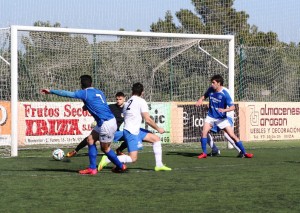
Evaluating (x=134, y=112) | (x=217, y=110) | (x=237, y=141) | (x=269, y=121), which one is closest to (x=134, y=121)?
(x=134, y=112)

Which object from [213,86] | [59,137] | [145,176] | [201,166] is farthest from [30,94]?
[145,176]

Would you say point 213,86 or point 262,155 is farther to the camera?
point 262,155

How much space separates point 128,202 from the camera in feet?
32.3

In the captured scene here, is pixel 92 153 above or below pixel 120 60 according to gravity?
below

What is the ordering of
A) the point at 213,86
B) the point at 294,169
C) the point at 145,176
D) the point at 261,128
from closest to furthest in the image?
the point at 145,176 < the point at 294,169 < the point at 213,86 < the point at 261,128

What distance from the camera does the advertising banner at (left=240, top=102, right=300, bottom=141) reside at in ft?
88.3

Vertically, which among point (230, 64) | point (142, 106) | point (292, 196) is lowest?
point (292, 196)

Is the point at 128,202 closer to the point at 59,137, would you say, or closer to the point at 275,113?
the point at 59,137

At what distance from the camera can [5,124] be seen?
22859mm

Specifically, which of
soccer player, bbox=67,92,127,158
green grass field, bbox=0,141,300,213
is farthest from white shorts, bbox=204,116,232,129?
soccer player, bbox=67,92,127,158

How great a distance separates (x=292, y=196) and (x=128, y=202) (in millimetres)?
2222

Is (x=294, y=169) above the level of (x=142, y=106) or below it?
below

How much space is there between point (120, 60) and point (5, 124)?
4033 mm

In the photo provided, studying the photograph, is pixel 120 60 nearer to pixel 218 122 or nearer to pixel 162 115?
pixel 162 115
